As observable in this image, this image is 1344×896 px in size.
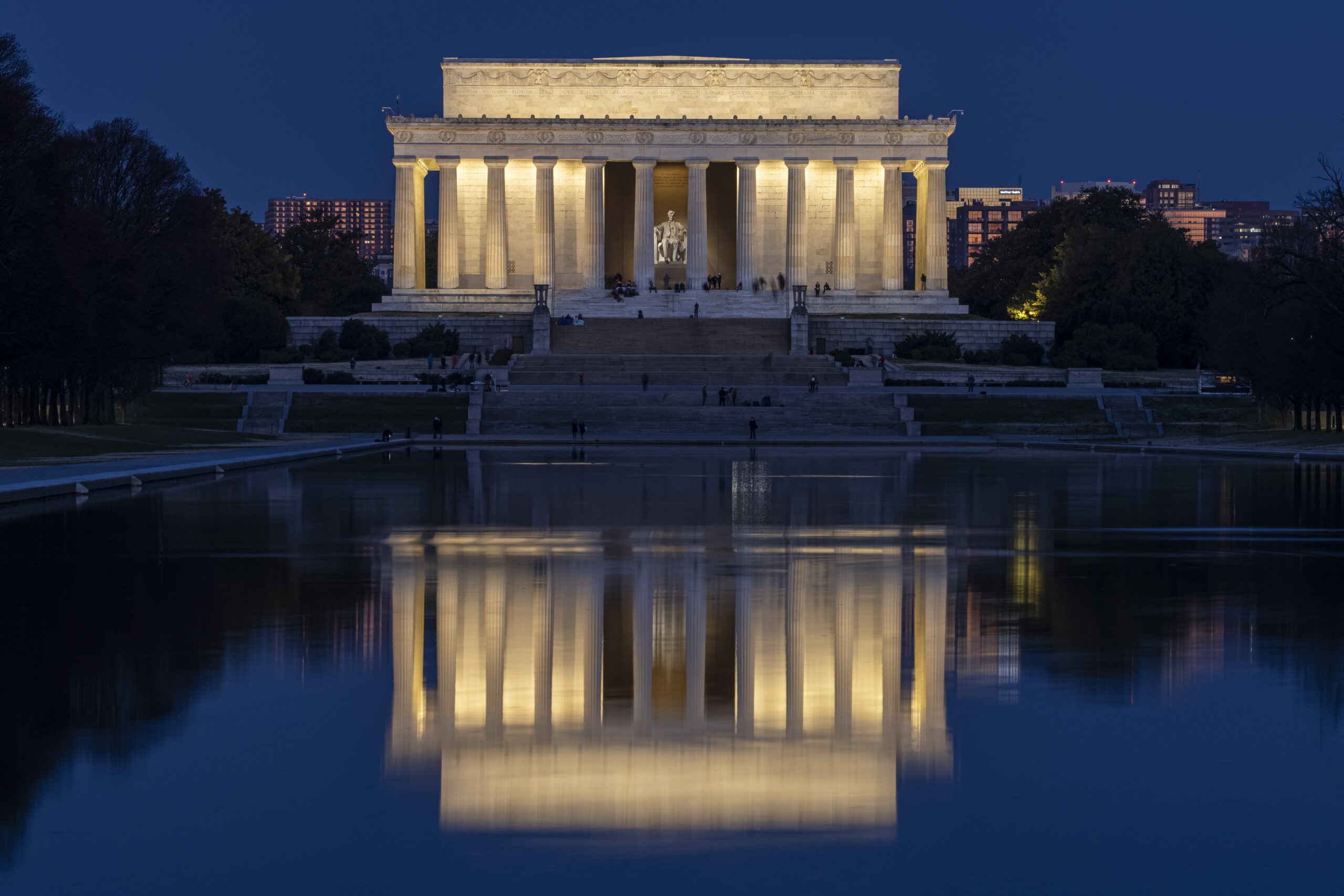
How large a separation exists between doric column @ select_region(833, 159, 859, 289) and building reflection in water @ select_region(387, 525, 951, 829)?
7746cm

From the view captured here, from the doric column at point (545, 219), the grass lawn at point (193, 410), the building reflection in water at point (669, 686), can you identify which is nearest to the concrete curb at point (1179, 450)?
the grass lawn at point (193, 410)

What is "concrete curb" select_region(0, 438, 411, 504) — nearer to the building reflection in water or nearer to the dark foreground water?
the dark foreground water

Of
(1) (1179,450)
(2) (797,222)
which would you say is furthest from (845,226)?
(1) (1179,450)

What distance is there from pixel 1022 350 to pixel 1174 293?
45.3ft

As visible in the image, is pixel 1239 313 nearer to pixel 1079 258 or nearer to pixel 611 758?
pixel 1079 258

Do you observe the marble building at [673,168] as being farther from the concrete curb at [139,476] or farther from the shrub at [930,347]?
the concrete curb at [139,476]

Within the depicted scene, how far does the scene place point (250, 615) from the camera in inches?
553

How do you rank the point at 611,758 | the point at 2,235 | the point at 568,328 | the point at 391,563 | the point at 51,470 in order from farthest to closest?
1. the point at 568,328
2. the point at 2,235
3. the point at 51,470
4. the point at 391,563
5. the point at 611,758

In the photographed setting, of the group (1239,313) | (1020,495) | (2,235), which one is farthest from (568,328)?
(1020,495)

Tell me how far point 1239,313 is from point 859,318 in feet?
73.5

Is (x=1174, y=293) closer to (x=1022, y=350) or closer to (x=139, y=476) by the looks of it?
(x=1022, y=350)

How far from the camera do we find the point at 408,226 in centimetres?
9481

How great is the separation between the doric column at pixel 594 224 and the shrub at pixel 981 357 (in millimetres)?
23690

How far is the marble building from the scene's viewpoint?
93125mm
